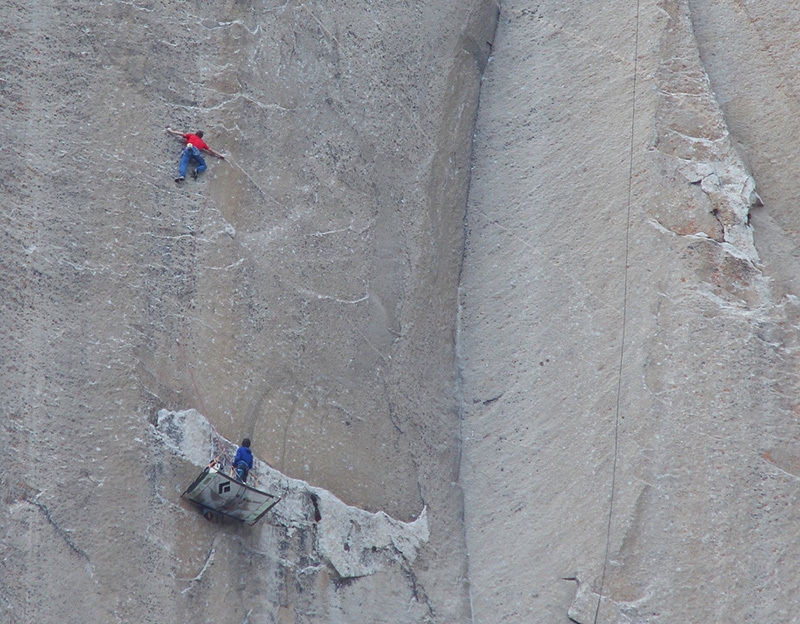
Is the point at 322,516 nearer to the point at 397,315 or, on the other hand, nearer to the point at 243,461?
the point at 243,461

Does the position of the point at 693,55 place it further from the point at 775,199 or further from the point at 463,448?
the point at 463,448

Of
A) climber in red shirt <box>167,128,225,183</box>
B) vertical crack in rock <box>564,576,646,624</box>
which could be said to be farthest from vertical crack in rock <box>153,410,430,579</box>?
climber in red shirt <box>167,128,225,183</box>

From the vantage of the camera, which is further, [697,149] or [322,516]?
[697,149]

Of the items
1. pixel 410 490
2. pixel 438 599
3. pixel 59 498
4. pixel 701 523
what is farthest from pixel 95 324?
pixel 701 523

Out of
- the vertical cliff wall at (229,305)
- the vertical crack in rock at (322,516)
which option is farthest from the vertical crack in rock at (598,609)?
the vertical crack in rock at (322,516)

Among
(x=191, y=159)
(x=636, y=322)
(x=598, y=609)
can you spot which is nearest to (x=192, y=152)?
(x=191, y=159)

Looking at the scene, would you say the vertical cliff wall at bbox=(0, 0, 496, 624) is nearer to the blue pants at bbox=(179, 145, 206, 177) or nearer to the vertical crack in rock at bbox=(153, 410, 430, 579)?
the vertical crack in rock at bbox=(153, 410, 430, 579)
